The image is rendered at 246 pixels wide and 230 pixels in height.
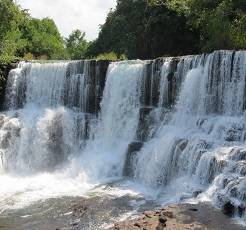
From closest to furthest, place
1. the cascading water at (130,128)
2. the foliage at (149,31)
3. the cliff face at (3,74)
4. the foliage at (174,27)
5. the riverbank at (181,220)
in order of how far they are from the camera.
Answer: the riverbank at (181,220)
the cascading water at (130,128)
the foliage at (174,27)
the cliff face at (3,74)
the foliage at (149,31)

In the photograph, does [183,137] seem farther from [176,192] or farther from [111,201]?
[111,201]

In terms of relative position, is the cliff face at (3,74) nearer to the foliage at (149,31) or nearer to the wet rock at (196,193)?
the foliage at (149,31)

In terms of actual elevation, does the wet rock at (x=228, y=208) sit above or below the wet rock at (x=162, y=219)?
above

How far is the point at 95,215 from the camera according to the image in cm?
1553

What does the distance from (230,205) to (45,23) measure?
149ft

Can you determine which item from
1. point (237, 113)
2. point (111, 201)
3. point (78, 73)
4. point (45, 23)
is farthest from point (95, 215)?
point (45, 23)

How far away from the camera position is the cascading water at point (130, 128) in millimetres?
16922

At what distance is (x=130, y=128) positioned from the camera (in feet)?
73.0

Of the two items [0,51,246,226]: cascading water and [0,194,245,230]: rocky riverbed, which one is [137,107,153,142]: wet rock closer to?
[0,51,246,226]: cascading water

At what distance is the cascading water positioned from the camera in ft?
55.5

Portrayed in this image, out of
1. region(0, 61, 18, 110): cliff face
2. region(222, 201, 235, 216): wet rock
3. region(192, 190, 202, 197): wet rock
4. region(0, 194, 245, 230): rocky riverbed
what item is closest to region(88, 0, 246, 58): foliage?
region(0, 61, 18, 110): cliff face

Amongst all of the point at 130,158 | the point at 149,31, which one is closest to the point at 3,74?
the point at 149,31

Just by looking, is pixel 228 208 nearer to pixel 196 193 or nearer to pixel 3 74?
pixel 196 193

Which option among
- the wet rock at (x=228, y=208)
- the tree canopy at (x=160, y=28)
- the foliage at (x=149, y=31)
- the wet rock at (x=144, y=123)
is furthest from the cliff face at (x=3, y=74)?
the wet rock at (x=228, y=208)
